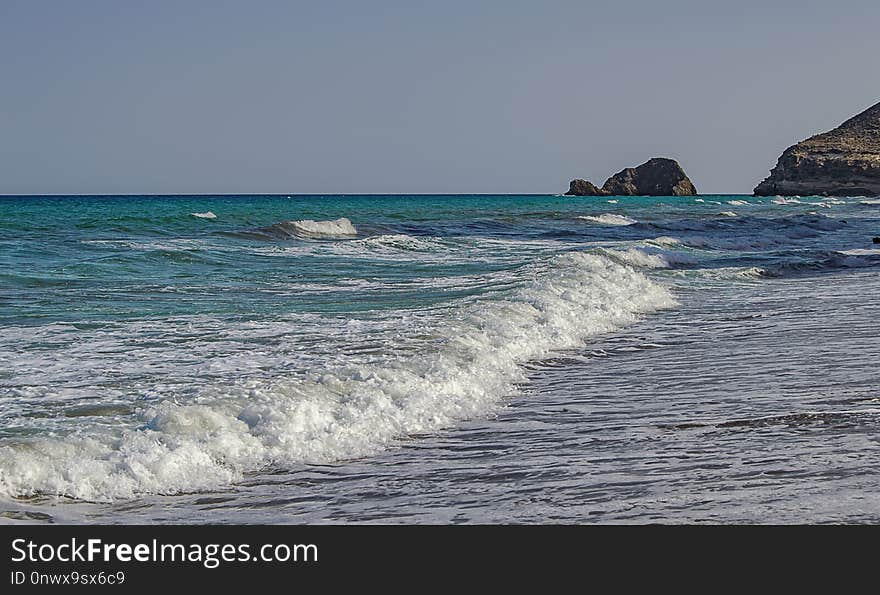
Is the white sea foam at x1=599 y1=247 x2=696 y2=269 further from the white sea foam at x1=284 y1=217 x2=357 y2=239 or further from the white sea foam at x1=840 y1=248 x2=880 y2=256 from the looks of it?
the white sea foam at x1=284 y1=217 x2=357 y2=239

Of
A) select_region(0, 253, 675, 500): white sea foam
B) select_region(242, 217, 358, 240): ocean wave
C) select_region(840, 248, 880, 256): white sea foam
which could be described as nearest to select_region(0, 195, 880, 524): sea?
select_region(0, 253, 675, 500): white sea foam

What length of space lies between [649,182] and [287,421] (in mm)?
145553

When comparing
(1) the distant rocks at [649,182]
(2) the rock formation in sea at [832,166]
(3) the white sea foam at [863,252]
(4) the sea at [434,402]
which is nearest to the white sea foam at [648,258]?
(3) the white sea foam at [863,252]

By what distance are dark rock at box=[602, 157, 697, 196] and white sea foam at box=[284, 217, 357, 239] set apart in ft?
388

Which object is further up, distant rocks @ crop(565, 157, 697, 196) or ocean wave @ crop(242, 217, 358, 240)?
distant rocks @ crop(565, 157, 697, 196)

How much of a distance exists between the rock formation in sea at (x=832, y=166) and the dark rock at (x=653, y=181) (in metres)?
17.2

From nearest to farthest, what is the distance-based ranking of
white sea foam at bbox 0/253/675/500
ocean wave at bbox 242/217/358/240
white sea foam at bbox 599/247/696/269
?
white sea foam at bbox 0/253/675/500 → white sea foam at bbox 599/247/696/269 → ocean wave at bbox 242/217/358/240

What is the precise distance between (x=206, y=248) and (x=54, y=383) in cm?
1526

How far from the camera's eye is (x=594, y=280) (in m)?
14.5

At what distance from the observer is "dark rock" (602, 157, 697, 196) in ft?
478

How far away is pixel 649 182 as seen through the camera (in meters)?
147

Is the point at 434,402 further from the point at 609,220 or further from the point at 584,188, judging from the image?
the point at 584,188
